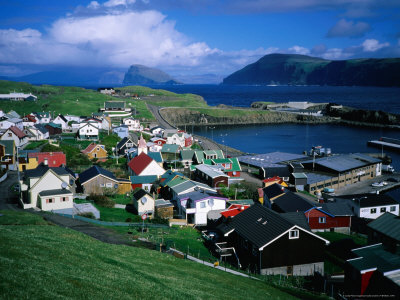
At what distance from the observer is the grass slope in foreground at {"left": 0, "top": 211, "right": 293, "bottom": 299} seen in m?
8.49

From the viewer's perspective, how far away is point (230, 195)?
3472 cm

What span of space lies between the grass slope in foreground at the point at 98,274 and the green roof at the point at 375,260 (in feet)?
14.6

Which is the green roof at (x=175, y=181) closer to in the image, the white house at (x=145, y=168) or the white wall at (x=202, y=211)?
the white house at (x=145, y=168)

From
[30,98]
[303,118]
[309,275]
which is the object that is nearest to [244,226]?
[309,275]

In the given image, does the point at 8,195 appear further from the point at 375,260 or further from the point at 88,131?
the point at 88,131

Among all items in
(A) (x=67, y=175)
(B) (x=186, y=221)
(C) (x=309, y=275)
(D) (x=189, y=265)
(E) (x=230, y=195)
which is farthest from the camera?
(E) (x=230, y=195)

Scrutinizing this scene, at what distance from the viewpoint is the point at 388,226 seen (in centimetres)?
2002

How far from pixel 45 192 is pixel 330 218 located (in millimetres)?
21493

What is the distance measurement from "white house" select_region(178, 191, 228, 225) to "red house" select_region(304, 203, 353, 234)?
22.8 feet

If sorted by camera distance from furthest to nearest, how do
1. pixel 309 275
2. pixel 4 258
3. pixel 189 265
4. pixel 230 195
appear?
pixel 230 195
pixel 309 275
pixel 189 265
pixel 4 258

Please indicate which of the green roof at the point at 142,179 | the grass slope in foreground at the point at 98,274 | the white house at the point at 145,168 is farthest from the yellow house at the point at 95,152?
the grass slope in foreground at the point at 98,274

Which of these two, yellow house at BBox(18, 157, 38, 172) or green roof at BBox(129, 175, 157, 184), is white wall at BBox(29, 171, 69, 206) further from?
yellow house at BBox(18, 157, 38, 172)

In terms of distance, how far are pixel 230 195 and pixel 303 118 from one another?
94.9 m

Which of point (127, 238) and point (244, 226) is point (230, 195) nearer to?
point (244, 226)
